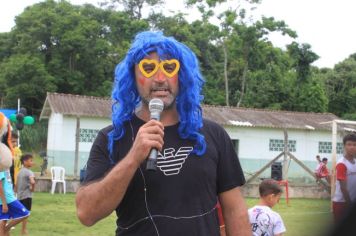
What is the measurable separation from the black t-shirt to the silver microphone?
4.9 inches

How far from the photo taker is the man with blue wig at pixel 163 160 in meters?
1.81

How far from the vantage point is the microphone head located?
1.87 m

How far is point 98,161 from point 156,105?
311mm

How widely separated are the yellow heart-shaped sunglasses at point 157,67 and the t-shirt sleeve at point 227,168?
1.03ft

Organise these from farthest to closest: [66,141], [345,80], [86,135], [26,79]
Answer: [26,79] < [86,135] < [66,141] < [345,80]

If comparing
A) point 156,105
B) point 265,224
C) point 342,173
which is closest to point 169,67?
point 156,105

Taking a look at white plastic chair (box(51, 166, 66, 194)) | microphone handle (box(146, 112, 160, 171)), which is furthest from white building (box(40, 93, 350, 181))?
microphone handle (box(146, 112, 160, 171))

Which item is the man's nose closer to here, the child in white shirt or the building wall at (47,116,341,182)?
the child in white shirt

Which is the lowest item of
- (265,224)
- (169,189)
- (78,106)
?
(265,224)

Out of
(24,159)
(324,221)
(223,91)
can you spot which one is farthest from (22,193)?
(223,91)

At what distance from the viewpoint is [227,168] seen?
2.08m

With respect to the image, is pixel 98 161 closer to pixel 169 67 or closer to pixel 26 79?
pixel 169 67

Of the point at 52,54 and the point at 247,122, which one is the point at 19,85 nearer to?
the point at 52,54

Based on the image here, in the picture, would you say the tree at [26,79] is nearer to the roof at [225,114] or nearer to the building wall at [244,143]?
the roof at [225,114]
